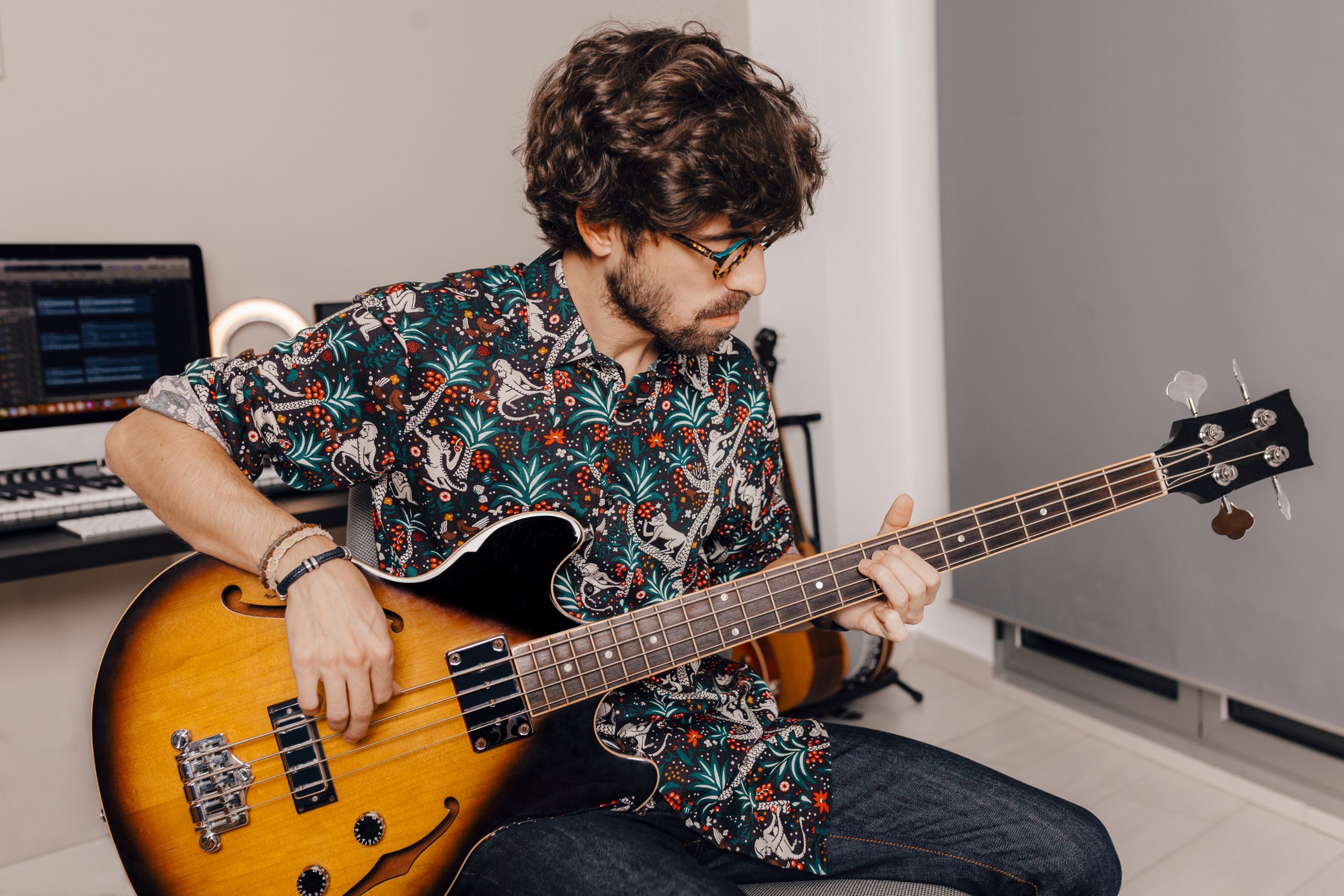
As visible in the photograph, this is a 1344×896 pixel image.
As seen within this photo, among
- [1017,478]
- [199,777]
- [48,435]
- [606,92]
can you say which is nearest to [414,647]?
[199,777]

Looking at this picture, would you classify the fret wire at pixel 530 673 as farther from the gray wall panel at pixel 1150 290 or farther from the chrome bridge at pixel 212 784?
the gray wall panel at pixel 1150 290

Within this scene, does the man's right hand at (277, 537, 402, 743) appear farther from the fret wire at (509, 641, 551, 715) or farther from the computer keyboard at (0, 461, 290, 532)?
the computer keyboard at (0, 461, 290, 532)

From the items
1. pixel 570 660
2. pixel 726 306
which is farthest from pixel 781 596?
pixel 726 306

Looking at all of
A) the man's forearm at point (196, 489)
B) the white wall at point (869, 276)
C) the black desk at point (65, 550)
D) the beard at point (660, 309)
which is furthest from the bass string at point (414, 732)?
the white wall at point (869, 276)

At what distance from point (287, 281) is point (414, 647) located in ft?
5.09

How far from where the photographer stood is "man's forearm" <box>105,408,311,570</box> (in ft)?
3.29

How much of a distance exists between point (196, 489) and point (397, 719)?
34 centimetres

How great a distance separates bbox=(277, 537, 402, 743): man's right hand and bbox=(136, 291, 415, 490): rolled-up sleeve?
0.17 m

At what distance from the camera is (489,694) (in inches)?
40.3

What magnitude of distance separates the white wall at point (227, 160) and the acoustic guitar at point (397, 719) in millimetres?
1309

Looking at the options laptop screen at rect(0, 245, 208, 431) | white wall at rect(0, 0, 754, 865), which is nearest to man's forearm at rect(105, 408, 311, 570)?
laptop screen at rect(0, 245, 208, 431)

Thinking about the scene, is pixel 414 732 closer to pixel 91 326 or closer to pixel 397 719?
pixel 397 719

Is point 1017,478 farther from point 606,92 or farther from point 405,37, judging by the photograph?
point 405,37

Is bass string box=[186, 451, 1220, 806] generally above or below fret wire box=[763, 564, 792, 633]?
below
